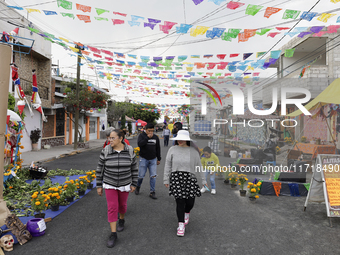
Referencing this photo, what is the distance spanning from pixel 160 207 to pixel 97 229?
149cm

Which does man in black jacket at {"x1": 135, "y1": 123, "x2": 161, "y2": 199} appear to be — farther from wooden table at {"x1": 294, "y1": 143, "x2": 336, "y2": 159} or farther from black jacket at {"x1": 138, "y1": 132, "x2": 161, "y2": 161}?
wooden table at {"x1": 294, "y1": 143, "x2": 336, "y2": 159}

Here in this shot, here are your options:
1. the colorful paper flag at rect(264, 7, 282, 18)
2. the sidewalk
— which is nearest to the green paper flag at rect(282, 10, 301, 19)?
the colorful paper flag at rect(264, 7, 282, 18)

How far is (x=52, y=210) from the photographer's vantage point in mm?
4578

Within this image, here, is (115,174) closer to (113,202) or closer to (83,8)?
(113,202)

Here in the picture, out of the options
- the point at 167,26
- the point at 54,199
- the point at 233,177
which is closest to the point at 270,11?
the point at 167,26

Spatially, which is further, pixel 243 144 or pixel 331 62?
pixel 331 62

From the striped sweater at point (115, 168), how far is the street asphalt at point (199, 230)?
2.89ft

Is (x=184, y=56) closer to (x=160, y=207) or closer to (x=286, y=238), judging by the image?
(x=160, y=207)

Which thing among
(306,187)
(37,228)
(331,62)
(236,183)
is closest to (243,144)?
(236,183)

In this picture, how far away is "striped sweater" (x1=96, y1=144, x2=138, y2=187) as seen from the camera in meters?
3.43

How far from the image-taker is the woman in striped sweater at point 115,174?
3359 millimetres

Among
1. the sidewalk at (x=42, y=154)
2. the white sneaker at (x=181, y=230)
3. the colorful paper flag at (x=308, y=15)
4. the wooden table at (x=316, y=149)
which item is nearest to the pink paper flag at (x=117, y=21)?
the colorful paper flag at (x=308, y=15)

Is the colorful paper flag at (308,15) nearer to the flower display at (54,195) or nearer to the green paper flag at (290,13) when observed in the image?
the green paper flag at (290,13)

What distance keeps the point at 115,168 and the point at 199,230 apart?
1.76 meters
